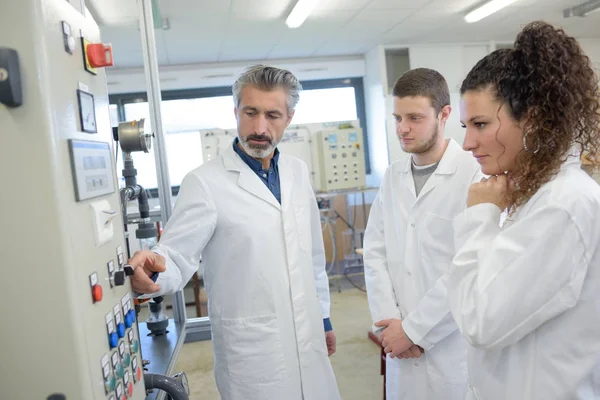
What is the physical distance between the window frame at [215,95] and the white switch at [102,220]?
14.1 ft

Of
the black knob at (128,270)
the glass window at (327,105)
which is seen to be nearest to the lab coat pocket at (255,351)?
the black knob at (128,270)

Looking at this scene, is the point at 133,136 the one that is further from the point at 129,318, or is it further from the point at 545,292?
the point at 545,292

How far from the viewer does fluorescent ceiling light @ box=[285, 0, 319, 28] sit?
136 inches

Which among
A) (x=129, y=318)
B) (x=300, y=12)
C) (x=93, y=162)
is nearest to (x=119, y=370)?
(x=129, y=318)

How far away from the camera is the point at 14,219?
0.64 metres

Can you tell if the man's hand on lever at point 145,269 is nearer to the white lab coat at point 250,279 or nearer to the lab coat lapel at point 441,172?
the white lab coat at point 250,279

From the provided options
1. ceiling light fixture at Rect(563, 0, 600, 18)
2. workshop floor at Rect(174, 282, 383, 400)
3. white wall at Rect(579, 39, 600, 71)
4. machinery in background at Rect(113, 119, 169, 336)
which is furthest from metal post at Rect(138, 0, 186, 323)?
white wall at Rect(579, 39, 600, 71)

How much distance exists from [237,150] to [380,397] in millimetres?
1853

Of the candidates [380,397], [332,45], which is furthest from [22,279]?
[332,45]

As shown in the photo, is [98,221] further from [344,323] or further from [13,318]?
[344,323]

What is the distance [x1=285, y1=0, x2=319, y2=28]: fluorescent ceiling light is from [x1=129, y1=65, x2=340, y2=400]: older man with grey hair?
231 cm

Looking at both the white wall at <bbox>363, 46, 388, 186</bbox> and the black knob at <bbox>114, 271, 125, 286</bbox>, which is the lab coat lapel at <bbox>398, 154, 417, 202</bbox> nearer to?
the black knob at <bbox>114, 271, 125, 286</bbox>

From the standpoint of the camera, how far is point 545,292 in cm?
75

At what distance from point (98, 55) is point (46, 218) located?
360 millimetres
